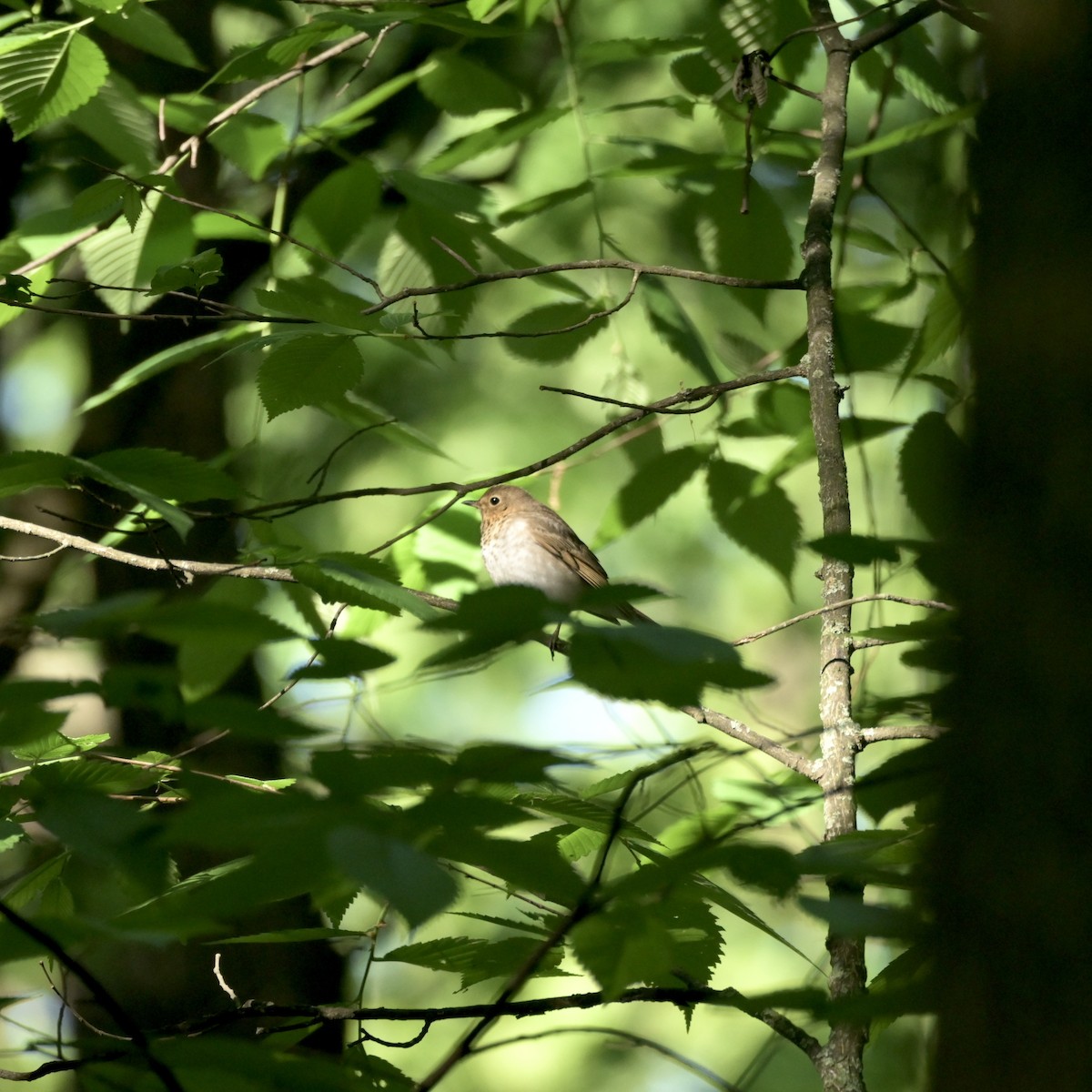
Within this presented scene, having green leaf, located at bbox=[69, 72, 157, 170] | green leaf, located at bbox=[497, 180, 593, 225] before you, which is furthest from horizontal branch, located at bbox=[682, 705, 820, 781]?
green leaf, located at bbox=[69, 72, 157, 170]

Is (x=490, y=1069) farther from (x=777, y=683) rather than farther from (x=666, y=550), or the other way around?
(x=777, y=683)

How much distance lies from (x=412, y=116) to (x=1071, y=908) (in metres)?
6.08

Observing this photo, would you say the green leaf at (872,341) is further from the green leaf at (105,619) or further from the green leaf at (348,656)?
the green leaf at (105,619)

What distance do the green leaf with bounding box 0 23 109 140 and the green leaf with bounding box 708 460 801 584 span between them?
1.86 metres

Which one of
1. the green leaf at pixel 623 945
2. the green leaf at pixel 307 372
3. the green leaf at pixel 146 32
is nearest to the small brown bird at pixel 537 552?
the green leaf at pixel 146 32

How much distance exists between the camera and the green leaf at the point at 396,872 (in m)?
0.92

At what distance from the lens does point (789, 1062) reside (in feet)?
18.6

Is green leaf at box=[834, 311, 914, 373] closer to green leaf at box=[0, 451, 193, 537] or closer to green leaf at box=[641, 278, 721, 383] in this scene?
green leaf at box=[641, 278, 721, 383]

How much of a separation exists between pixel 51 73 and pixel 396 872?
8.69ft

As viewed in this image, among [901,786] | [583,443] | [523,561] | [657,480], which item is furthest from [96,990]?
[523,561]

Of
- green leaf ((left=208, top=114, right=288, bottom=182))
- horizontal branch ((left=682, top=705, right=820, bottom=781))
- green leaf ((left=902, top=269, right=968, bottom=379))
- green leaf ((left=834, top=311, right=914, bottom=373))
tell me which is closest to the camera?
horizontal branch ((left=682, top=705, right=820, bottom=781))

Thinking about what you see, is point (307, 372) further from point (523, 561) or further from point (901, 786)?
point (523, 561)

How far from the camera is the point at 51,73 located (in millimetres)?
2893

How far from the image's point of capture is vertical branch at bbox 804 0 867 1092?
1.71 metres
